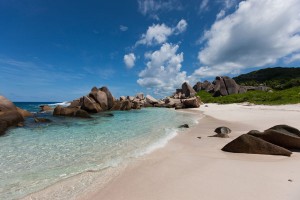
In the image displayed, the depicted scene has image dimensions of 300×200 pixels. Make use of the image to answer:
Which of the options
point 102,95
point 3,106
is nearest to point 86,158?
point 3,106

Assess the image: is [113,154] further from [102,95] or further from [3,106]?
[102,95]

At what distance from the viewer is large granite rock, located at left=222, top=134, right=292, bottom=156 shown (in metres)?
5.47

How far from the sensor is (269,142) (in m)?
5.96

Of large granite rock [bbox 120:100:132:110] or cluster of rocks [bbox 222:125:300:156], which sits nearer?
cluster of rocks [bbox 222:125:300:156]

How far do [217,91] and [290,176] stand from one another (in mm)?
47951

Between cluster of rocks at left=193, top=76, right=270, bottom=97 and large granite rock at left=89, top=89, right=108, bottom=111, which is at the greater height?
cluster of rocks at left=193, top=76, right=270, bottom=97

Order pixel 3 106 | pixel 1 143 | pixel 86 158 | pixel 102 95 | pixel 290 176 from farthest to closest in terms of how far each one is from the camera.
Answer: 1. pixel 102 95
2. pixel 3 106
3. pixel 1 143
4. pixel 86 158
5. pixel 290 176

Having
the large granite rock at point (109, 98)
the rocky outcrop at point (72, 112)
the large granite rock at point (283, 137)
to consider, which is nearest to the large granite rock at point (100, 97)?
the large granite rock at point (109, 98)

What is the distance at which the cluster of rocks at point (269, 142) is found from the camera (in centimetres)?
560

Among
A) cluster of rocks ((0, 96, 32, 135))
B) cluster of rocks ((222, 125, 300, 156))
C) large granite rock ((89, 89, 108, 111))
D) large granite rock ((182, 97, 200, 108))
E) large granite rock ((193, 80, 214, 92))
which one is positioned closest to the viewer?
cluster of rocks ((222, 125, 300, 156))

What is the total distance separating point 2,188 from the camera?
432cm

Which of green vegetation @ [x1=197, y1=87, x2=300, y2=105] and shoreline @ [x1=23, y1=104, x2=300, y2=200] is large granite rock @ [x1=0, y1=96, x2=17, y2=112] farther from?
green vegetation @ [x1=197, y1=87, x2=300, y2=105]

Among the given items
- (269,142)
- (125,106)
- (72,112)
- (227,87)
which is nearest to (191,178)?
(269,142)

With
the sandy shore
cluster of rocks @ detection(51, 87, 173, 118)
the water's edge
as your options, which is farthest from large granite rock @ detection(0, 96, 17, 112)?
the sandy shore
